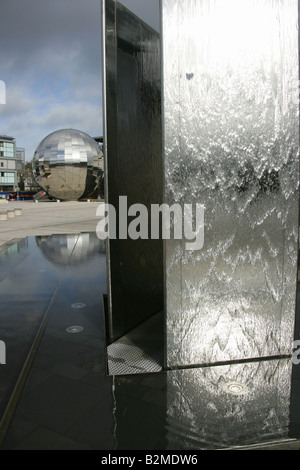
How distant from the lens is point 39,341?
3.09 meters

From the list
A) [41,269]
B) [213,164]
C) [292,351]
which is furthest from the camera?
[41,269]

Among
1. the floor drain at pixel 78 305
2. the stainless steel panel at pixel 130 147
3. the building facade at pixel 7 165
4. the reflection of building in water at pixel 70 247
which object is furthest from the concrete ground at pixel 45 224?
the building facade at pixel 7 165

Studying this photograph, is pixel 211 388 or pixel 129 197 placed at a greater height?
pixel 129 197

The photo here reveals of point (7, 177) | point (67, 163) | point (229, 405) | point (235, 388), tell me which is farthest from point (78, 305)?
point (7, 177)

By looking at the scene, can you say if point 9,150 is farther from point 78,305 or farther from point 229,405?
point 229,405

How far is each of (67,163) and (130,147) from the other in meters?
30.8

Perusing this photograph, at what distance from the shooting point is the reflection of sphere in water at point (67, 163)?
107 feet

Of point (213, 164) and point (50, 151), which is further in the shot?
point (50, 151)

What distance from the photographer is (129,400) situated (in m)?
2.20

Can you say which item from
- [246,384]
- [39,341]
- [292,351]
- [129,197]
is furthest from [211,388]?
[129,197]

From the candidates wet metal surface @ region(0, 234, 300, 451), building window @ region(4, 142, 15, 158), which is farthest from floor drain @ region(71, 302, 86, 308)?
building window @ region(4, 142, 15, 158)
